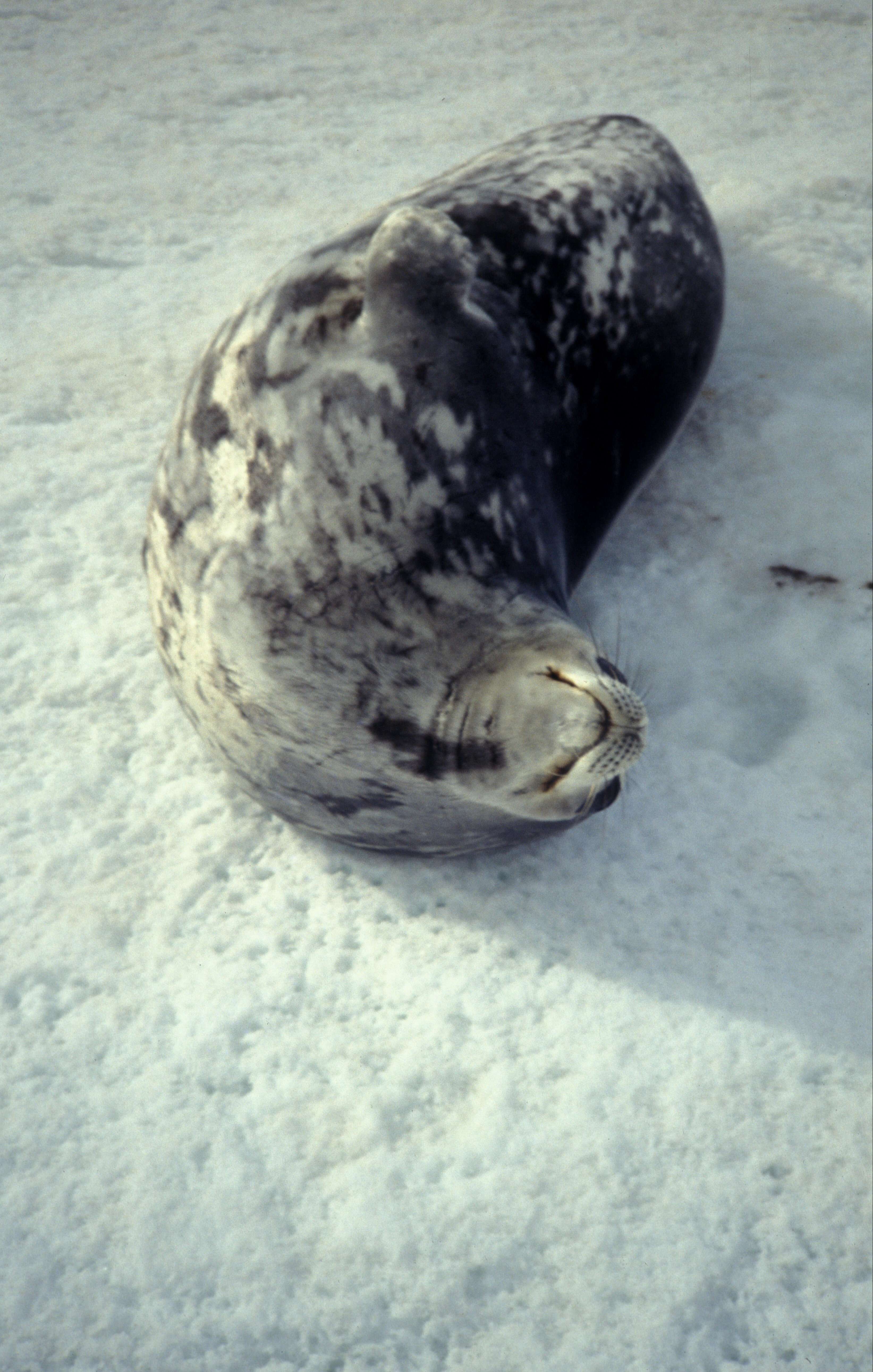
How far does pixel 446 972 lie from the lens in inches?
62.8

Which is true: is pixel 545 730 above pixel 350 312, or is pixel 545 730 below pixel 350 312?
below

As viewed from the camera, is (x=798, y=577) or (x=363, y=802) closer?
(x=363, y=802)

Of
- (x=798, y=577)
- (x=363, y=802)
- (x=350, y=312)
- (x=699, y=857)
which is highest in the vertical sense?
(x=350, y=312)

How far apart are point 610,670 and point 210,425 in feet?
2.21

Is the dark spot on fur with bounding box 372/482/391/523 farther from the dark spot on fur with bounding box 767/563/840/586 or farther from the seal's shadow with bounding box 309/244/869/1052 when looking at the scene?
the dark spot on fur with bounding box 767/563/840/586

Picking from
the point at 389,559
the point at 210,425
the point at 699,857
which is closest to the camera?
the point at 389,559

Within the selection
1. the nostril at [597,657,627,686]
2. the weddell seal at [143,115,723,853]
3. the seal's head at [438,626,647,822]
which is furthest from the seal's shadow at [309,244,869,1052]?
the nostril at [597,657,627,686]

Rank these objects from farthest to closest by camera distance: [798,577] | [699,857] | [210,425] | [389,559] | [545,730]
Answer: [798,577] → [699,857] → [210,425] → [389,559] → [545,730]

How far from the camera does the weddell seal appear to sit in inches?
55.7

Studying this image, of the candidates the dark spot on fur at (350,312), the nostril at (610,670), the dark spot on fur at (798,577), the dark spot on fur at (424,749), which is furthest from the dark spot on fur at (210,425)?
the dark spot on fur at (798,577)

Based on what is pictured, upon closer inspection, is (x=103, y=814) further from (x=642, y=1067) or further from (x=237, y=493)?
(x=642, y=1067)

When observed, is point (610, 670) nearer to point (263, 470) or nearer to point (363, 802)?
point (363, 802)

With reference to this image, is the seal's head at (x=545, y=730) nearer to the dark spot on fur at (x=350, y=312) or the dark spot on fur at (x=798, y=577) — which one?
the dark spot on fur at (x=350, y=312)

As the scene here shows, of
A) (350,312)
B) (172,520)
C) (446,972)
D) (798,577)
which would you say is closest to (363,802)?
(446,972)
